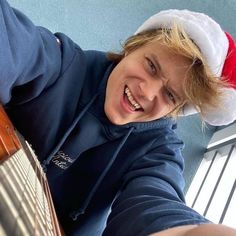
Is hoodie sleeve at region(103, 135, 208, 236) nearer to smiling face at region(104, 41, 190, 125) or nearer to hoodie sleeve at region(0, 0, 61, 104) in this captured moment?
smiling face at region(104, 41, 190, 125)

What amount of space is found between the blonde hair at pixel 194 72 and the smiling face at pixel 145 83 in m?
0.01

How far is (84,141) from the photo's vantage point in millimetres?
709

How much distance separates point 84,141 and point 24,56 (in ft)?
0.80

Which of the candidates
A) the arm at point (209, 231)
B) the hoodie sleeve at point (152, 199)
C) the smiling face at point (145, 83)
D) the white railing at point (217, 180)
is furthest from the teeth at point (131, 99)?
the white railing at point (217, 180)

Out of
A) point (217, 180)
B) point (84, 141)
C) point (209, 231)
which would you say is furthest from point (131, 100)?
point (217, 180)

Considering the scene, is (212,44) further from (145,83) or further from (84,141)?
(84,141)

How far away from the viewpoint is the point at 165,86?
2.32ft

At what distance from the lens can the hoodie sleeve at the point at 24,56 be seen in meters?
0.47

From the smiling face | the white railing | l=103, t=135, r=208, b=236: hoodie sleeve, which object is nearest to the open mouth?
the smiling face

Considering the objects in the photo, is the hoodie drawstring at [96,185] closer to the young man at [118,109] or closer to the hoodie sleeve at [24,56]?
the young man at [118,109]

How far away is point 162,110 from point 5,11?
14.4 inches

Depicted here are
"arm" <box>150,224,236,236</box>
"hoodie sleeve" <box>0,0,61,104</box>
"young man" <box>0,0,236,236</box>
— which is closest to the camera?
"arm" <box>150,224,236,236</box>

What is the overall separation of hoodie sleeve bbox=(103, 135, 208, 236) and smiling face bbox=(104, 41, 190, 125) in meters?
0.10

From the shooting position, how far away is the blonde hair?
67cm
